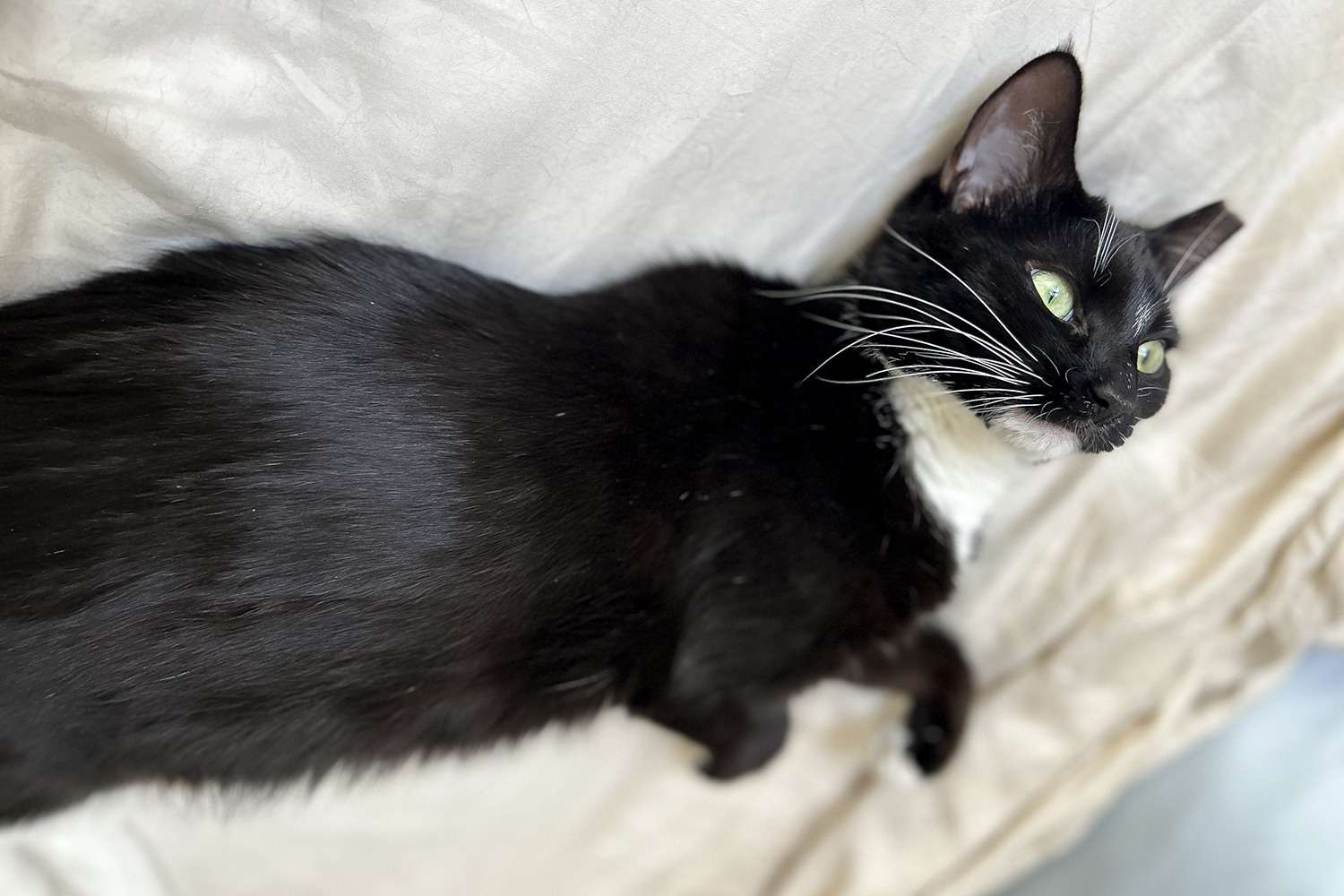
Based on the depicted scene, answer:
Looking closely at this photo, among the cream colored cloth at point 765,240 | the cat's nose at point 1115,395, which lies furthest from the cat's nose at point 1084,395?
the cream colored cloth at point 765,240

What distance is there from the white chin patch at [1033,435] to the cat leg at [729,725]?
39 cm

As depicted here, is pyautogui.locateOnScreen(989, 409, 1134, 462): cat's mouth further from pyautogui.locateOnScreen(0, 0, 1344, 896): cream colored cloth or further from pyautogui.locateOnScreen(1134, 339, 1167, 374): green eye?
pyautogui.locateOnScreen(0, 0, 1344, 896): cream colored cloth

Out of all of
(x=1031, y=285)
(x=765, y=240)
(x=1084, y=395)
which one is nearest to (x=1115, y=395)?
(x=1084, y=395)

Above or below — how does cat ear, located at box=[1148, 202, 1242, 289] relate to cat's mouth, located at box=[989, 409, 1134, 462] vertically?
above

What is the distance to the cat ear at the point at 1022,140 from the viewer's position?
801 millimetres

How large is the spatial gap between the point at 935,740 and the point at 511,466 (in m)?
0.76

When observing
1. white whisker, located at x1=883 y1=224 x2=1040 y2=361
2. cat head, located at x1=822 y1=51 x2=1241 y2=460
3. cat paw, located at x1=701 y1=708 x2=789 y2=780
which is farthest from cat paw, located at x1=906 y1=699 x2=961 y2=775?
white whisker, located at x1=883 y1=224 x2=1040 y2=361

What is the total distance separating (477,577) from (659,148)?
1.42ft

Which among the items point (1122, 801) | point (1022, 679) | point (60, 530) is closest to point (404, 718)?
point (60, 530)

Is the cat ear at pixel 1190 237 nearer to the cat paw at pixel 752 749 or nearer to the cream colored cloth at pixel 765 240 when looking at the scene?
the cream colored cloth at pixel 765 240

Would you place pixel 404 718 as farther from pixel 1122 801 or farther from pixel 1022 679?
pixel 1122 801

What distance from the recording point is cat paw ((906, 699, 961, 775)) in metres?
1.25

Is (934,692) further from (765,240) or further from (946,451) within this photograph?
(765,240)

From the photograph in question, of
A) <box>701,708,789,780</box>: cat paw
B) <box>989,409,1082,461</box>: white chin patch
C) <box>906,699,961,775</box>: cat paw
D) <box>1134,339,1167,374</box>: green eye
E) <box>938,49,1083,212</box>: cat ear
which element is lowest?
<box>701,708,789,780</box>: cat paw
